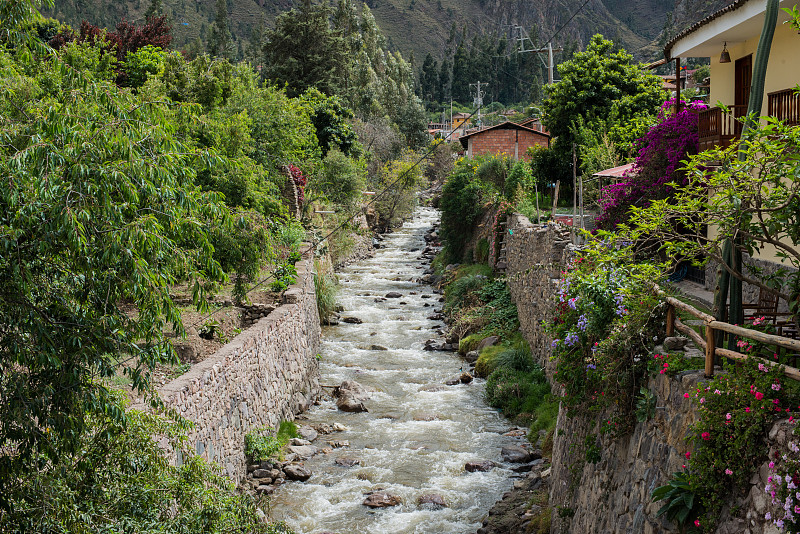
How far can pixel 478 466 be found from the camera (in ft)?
42.4

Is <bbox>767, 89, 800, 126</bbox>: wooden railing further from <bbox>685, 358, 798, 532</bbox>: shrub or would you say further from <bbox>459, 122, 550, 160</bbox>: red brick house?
<bbox>459, 122, 550, 160</bbox>: red brick house

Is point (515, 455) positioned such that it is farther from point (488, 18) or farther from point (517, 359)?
point (488, 18)

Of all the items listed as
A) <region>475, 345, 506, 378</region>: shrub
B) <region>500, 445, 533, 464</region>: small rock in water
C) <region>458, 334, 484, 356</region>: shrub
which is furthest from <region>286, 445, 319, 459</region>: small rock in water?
<region>458, 334, 484, 356</region>: shrub

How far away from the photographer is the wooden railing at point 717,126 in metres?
13.8

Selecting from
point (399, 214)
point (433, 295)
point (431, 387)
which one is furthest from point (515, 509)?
point (399, 214)

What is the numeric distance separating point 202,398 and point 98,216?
584 centimetres

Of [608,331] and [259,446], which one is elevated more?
[608,331]

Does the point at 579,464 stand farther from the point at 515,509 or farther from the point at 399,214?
the point at 399,214

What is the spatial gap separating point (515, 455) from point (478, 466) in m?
0.80

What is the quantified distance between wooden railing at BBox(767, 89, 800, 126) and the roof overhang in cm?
127

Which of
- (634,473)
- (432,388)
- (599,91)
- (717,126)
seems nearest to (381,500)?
(634,473)

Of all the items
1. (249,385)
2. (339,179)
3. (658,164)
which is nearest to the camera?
(249,385)

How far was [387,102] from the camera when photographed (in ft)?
211

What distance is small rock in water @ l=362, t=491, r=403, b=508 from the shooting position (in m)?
11.6
